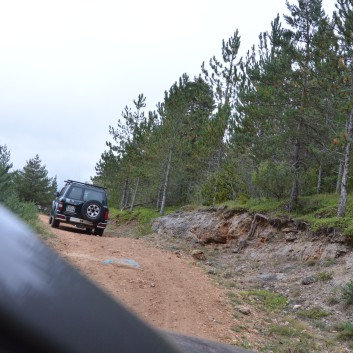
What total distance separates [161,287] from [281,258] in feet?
18.7

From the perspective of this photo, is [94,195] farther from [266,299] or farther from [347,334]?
[347,334]

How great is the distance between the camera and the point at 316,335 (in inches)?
276

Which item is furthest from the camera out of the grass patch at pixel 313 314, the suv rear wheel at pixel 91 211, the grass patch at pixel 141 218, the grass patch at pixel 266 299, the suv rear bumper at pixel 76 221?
the grass patch at pixel 141 218

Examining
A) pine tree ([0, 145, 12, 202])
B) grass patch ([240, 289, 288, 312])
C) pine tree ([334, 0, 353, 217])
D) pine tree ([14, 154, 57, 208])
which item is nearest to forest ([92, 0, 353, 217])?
pine tree ([334, 0, 353, 217])

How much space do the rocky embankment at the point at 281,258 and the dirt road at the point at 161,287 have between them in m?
0.75

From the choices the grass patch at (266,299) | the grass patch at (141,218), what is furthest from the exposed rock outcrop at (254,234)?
the grass patch at (266,299)

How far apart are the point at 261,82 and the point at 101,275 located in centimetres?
1182

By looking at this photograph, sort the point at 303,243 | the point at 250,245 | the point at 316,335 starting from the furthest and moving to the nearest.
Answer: the point at 250,245 < the point at 303,243 < the point at 316,335

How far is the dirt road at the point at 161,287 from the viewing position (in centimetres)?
647

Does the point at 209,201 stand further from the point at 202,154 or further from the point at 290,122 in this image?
the point at 290,122

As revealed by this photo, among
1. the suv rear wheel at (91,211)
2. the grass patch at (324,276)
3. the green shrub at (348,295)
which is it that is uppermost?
the suv rear wheel at (91,211)

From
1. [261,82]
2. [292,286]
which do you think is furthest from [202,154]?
[292,286]

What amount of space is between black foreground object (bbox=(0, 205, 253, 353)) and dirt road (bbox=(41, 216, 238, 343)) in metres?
4.32

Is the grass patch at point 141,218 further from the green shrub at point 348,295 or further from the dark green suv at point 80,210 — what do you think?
the green shrub at point 348,295
